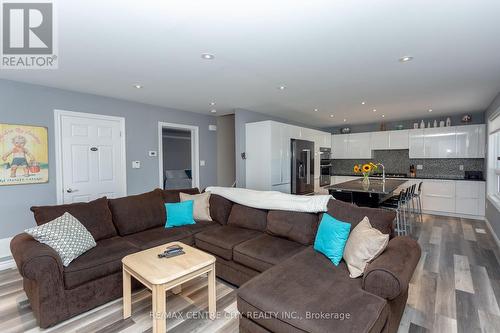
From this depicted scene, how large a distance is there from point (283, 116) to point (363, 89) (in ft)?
8.25

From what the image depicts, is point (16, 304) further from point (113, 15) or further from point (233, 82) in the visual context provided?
point (233, 82)

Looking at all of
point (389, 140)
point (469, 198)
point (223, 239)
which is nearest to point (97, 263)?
point (223, 239)

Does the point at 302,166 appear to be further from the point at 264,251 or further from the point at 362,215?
the point at 264,251

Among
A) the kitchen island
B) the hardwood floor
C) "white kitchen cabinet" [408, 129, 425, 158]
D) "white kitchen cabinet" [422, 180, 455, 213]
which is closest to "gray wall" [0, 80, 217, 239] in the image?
the hardwood floor

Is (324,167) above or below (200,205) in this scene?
above

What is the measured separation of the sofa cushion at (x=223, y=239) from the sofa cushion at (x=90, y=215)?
1.04 m

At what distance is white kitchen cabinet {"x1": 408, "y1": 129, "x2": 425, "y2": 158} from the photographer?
19.6ft

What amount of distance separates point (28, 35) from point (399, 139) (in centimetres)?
722

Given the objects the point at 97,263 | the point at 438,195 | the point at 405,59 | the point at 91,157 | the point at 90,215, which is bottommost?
the point at 97,263

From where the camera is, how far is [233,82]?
329cm

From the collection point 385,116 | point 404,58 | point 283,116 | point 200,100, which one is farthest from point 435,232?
point 200,100

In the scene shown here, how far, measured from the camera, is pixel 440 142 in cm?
576

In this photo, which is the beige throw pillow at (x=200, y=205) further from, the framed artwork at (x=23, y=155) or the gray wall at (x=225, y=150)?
the gray wall at (x=225, y=150)

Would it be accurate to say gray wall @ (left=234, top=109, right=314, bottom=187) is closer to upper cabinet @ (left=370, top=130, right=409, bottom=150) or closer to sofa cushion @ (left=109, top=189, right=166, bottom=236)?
sofa cushion @ (left=109, top=189, right=166, bottom=236)
